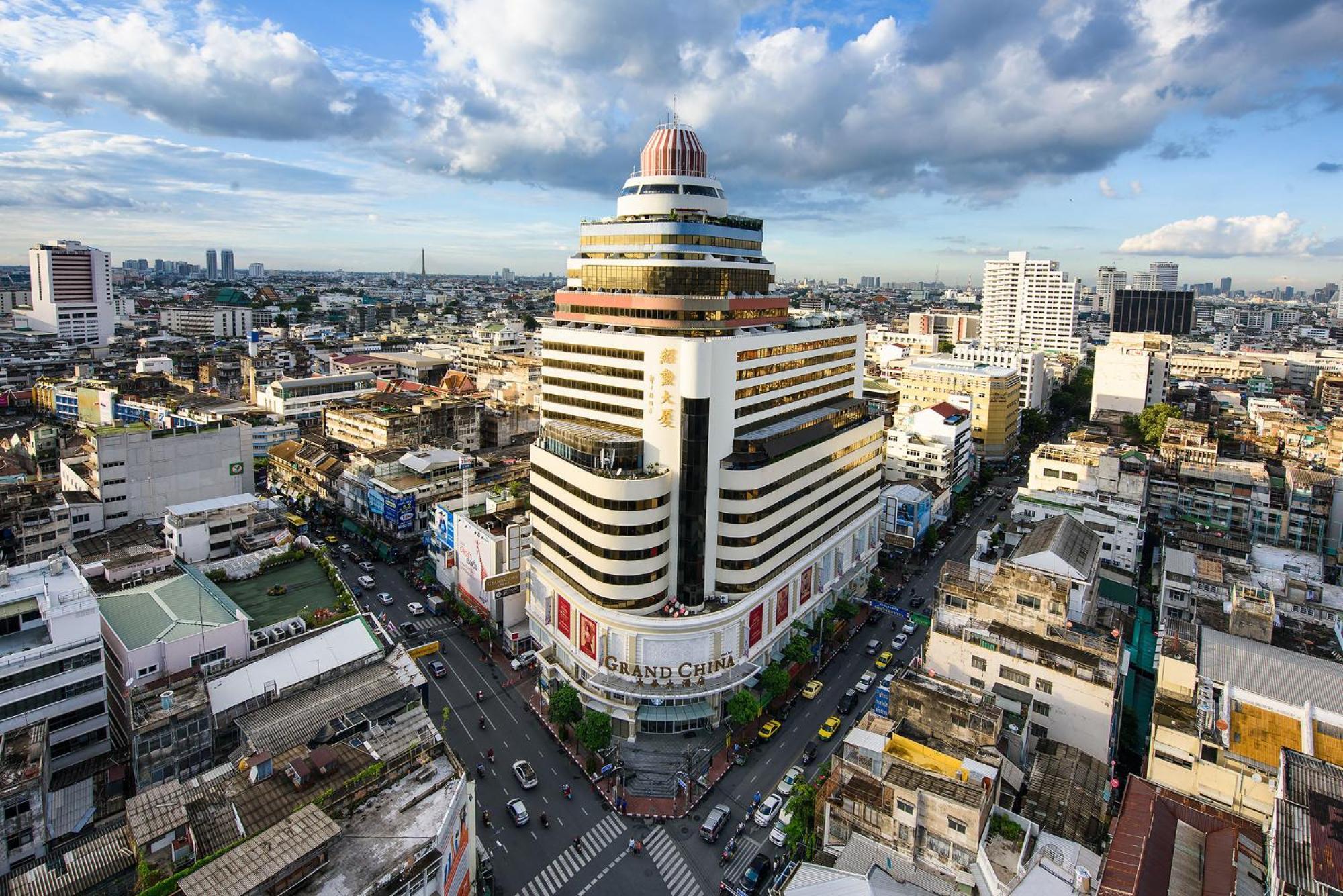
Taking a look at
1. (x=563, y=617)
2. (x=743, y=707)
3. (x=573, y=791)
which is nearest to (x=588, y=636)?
(x=563, y=617)

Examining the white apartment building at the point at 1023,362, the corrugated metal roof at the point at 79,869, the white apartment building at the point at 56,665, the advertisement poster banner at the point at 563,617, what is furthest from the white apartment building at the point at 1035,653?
the white apartment building at the point at 1023,362

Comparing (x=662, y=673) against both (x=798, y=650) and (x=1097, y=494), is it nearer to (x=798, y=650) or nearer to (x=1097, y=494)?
(x=798, y=650)

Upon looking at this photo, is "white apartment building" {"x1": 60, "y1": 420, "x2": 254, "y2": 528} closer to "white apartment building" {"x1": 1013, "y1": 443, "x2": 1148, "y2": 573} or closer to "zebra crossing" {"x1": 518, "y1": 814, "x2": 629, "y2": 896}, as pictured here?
"zebra crossing" {"x1": 518, "y1": 814, "x2": 629, "y2": 896}

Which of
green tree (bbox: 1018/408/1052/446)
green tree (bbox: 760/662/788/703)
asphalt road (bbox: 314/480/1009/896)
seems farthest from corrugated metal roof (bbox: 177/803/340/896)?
green tree (bbox: 1018/408/1052/446)

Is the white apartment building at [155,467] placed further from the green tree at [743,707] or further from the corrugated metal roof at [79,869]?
the green tree at [743,707]

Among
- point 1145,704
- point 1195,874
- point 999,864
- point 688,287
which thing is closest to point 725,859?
point 999,864
